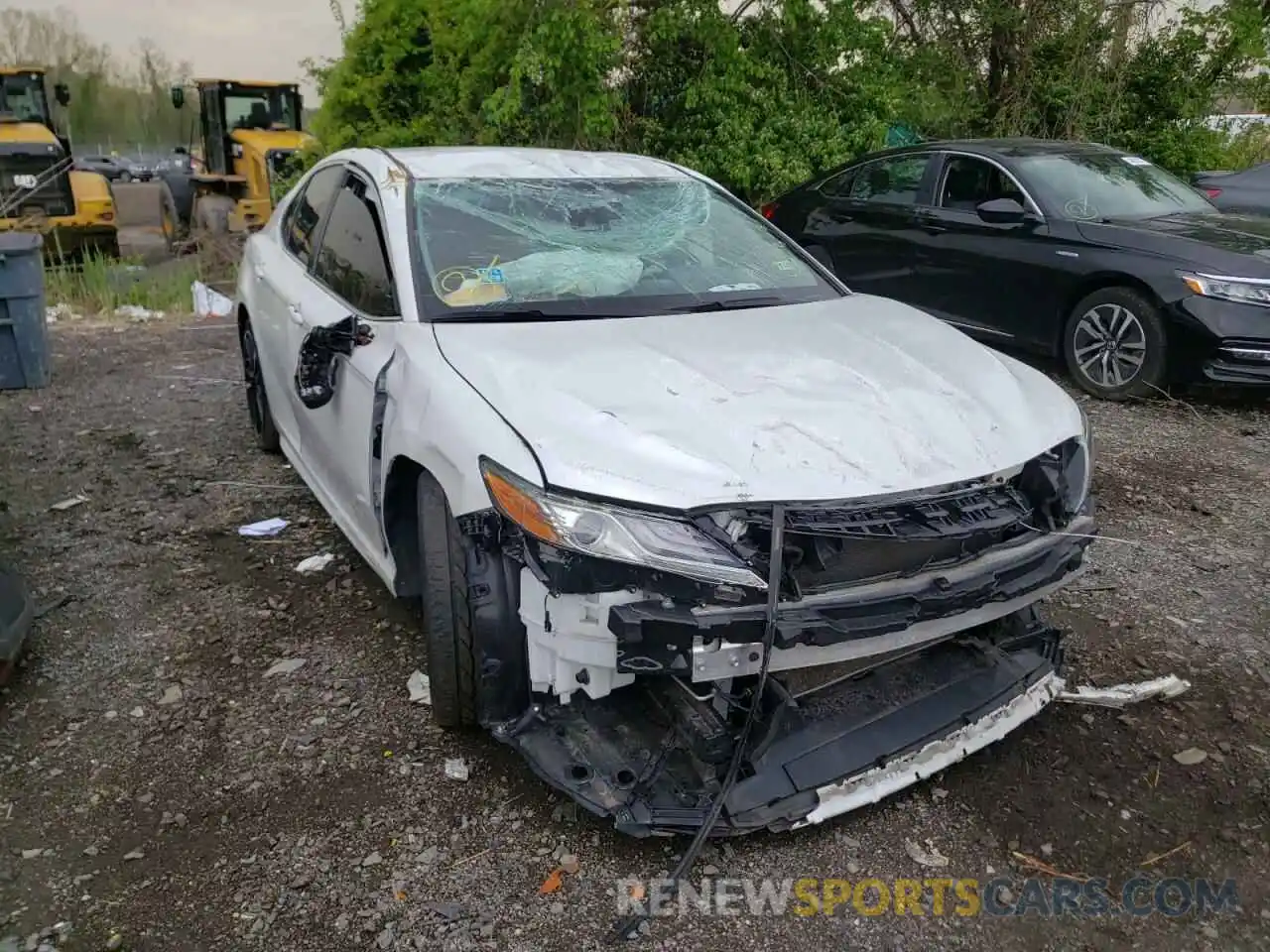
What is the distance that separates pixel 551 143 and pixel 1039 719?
7714 mm

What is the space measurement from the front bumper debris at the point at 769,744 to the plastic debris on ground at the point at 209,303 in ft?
26.0

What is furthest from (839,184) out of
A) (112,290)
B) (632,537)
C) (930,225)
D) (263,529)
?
(112,290)

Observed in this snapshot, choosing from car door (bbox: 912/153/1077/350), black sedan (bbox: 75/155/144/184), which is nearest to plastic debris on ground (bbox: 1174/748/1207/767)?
car door (bbox: 912/153/1077/350)

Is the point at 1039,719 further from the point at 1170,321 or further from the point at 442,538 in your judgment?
the point at 1170,321

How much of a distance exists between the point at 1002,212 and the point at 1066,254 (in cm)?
48

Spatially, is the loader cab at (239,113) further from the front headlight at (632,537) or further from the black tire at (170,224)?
the front headlight at (632,537)

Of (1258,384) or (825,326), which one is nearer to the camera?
(825,326)

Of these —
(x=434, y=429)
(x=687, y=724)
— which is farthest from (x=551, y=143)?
(x=687, y=724)

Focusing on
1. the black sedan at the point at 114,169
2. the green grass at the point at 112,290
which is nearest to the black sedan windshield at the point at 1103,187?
the green grass at the point at 112,290

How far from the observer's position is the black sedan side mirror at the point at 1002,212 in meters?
6.55

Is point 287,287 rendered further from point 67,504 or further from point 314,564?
point 67,504

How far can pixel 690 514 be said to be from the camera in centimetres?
231

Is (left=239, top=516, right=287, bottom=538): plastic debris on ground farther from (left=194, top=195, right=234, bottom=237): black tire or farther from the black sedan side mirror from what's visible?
(left=194, top=195, right=234, bottom=237): black tire

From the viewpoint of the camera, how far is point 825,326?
133 inches
